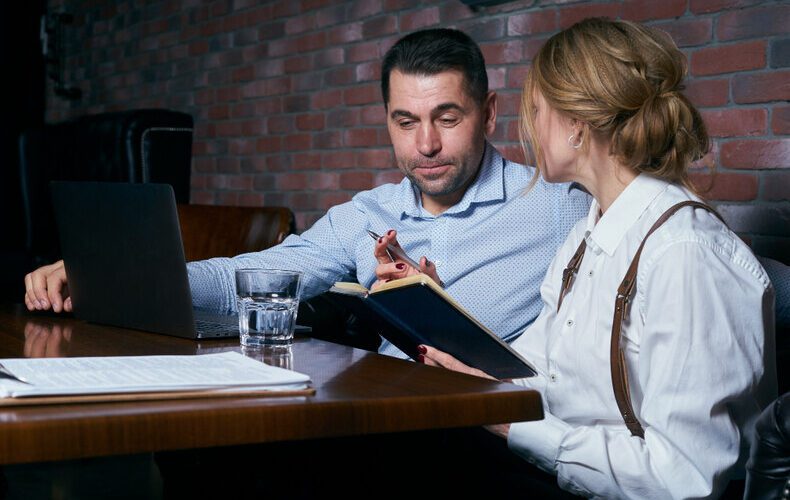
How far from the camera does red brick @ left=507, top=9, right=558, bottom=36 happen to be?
8.32 ft

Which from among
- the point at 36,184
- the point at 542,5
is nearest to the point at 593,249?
the point at 542,5

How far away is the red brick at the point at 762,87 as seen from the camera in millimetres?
2004

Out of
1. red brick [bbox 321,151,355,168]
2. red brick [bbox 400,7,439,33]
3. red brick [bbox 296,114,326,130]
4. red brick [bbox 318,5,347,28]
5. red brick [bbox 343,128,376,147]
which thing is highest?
red brick [bbox 318,5,347,28]

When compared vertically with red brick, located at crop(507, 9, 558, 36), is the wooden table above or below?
→ below

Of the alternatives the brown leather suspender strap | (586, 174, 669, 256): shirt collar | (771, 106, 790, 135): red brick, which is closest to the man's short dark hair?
(771, 106, 790, 135): red brick

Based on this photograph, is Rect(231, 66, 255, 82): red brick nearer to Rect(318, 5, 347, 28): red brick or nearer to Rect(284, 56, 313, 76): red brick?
Rect(284, 56, 313, 76): red brick

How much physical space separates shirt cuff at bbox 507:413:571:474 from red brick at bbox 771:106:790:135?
1.04 metres

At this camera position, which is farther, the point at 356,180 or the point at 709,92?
the point at 356,180

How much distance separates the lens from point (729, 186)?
84.4 inches

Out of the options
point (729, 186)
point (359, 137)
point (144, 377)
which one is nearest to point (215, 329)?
point (144, 377)

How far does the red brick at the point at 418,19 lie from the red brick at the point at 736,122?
3.41 feet

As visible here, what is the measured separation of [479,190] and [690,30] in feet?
2.09

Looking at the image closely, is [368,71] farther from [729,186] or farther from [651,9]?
[729,186]

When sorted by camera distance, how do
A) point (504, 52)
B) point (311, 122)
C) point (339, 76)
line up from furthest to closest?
point (311, 122) → point (339, 76) → point (504, 52)
